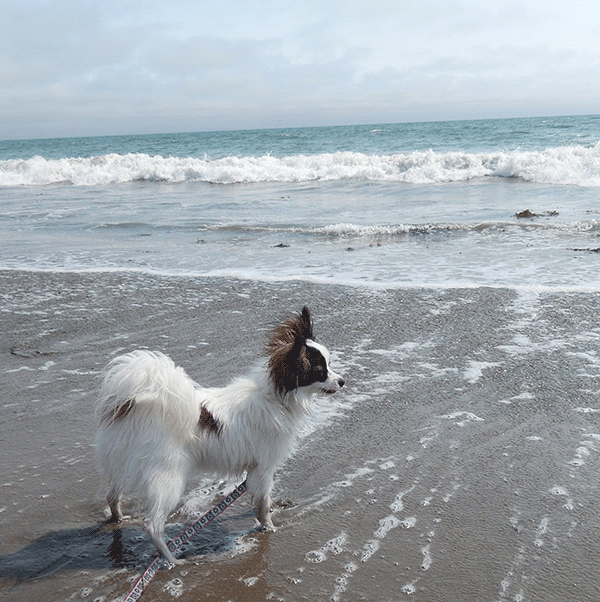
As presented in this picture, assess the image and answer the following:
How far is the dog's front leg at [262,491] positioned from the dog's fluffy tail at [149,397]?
484mm

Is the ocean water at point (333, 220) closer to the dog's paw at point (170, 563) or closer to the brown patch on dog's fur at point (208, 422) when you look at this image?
the brown patch on dog's fur at point (208, 422)

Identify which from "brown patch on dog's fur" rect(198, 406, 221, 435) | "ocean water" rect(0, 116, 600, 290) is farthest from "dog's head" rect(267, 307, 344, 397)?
"ocean water" rect(0, 116, 600, 290)

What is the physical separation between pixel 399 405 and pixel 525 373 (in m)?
1.26

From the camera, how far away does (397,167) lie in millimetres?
26641

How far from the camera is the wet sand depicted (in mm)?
3070

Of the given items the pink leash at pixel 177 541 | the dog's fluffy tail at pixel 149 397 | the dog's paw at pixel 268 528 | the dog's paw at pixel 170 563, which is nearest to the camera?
the pink leash at pixel 177 541

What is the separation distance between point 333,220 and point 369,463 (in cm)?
1096

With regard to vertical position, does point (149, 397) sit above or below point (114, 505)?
above

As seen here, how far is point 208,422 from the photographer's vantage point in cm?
326

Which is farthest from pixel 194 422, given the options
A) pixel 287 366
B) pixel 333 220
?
pixel 333 220

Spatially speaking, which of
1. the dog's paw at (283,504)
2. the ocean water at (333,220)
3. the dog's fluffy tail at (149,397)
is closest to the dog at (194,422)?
the dog's fluffy tail at (149,397)

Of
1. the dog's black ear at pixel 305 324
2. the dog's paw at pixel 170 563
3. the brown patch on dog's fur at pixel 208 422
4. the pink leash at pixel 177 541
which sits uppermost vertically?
the dog's black ear at pixel 305 324

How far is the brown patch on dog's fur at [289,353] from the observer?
3346mm

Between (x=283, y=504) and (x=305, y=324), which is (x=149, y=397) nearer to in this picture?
(x=305, y=324)
